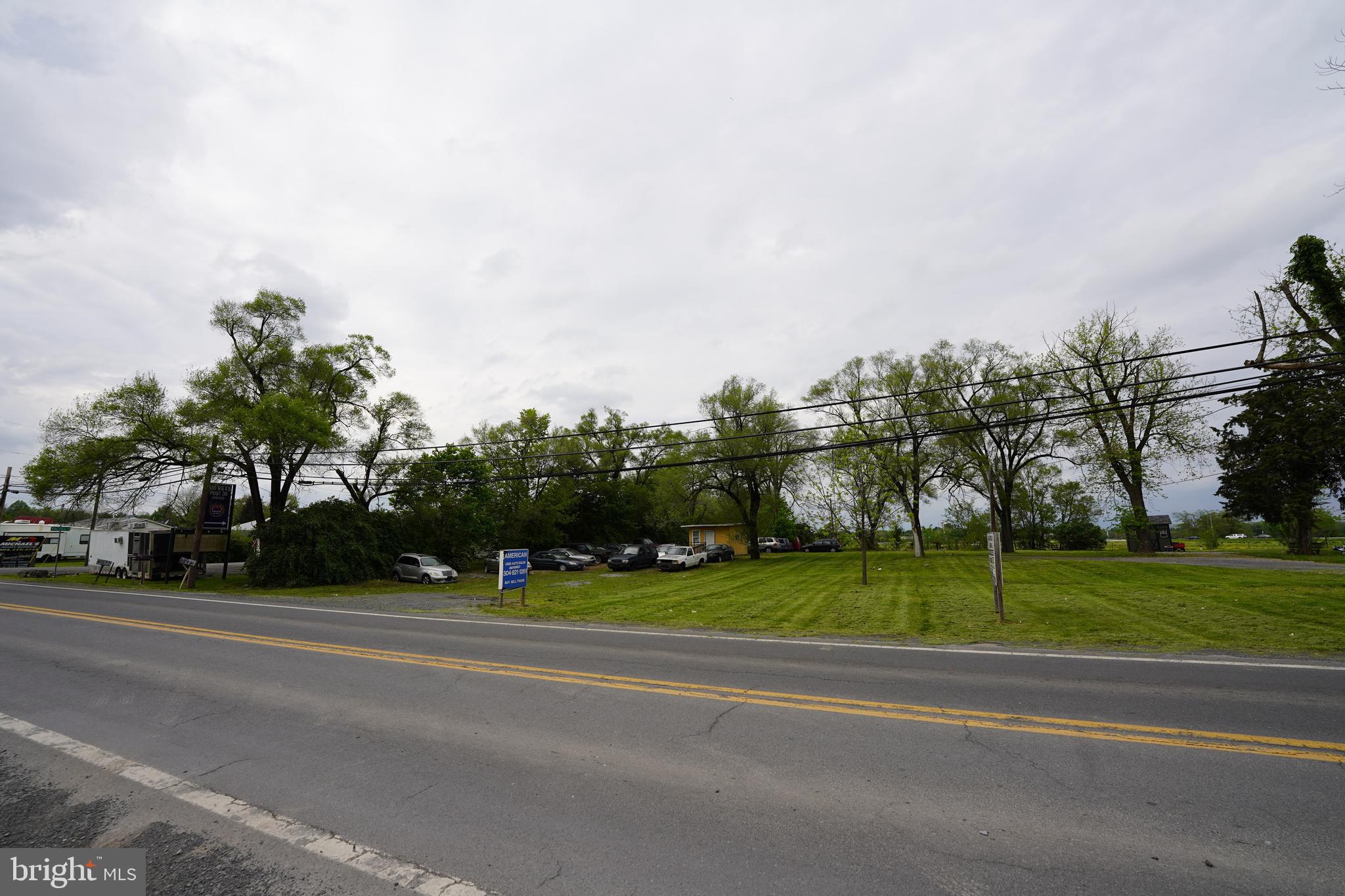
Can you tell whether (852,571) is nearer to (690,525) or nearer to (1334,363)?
(1334,363)

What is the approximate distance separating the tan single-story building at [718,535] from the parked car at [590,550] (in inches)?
472

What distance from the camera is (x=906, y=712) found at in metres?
6.12

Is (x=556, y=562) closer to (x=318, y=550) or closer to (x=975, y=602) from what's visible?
(x=318, y=550)

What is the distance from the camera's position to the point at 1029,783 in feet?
14.3

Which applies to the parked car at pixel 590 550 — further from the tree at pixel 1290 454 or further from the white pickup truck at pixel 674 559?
the tree at pixel 1290 454

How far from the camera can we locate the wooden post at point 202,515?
26609 mm

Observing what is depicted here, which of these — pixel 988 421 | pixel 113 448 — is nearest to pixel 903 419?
pixel 988 421

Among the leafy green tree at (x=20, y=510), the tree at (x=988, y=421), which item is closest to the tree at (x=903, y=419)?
the tree at (x=988, y=421)

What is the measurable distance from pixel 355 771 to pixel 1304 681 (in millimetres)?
10540

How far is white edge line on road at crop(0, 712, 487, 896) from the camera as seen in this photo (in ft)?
10.8

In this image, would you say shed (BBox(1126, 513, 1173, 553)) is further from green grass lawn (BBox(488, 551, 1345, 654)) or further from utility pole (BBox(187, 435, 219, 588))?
utility pole (BBox(187, 435, 219, 588))

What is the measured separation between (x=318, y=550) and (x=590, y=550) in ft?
64.0

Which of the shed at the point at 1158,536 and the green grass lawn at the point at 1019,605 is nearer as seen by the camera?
the green grass lawn at the point at 1019,605

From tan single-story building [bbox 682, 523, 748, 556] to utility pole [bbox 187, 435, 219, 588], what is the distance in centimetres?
3585
